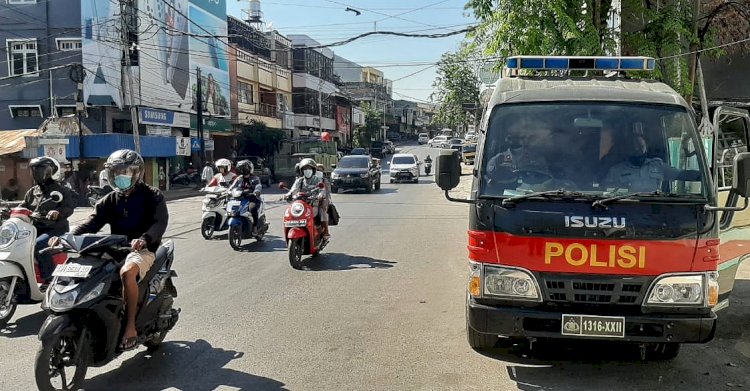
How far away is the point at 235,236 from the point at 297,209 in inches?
90.6

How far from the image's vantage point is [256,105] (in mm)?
47438

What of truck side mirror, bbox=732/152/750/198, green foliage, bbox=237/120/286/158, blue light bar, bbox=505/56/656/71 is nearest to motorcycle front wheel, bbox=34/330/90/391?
blue light bar, bbox=505/56/656/71

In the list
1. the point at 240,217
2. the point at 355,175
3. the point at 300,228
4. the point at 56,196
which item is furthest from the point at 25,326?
the point at 355,175

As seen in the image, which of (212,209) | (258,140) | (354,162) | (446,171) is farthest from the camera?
(258,140)

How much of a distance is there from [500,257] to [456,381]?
102 centimetres

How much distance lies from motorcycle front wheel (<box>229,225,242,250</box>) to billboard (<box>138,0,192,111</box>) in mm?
21282

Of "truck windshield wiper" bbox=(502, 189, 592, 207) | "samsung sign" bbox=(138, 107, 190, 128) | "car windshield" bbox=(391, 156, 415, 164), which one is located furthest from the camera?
"car windshield" bbox=(391, 156, 415, 164)

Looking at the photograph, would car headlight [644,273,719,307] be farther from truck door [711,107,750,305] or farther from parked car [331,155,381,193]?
parked car [331,155,381,193]

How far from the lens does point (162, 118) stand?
32.2m

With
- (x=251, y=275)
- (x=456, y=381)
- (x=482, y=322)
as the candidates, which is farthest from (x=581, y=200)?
(x=251, y=275)

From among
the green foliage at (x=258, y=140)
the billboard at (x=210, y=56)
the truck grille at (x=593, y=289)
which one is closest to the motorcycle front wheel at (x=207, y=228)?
the truck grille at (x=593, y=289)

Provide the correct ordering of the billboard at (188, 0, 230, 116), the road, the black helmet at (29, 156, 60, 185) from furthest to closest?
the billboard at (188, 0, 230, 116)
the black helmet at (29, 156, 60, 185)
the road

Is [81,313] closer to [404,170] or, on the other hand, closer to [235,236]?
[235,236]

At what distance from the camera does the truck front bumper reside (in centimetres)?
432
